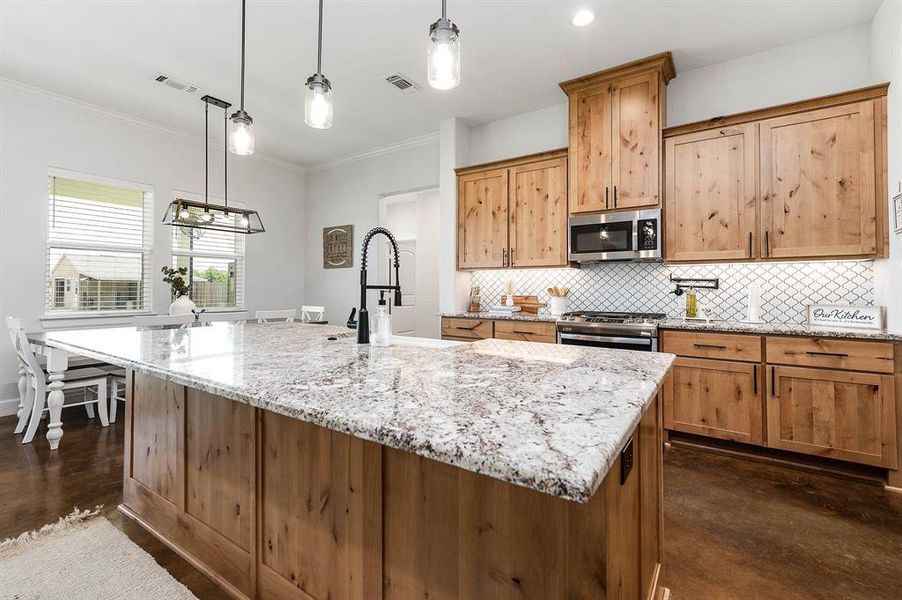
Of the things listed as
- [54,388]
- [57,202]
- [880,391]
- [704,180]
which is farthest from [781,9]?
[57,202]

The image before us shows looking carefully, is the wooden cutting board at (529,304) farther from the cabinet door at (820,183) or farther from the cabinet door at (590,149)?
the cabinet door at (820,183)

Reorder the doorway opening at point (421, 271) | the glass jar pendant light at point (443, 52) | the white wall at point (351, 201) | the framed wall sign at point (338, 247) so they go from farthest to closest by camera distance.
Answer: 1. the doorway opening at point (421, 271)
2. the framed wall sign at point (338, 247)
3. the white wall at point (351, 201)
4. the glass jar pendant light at point (443, 52)

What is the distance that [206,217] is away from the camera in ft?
11.5

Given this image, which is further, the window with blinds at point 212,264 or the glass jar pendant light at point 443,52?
the window with blinds at point 212,264

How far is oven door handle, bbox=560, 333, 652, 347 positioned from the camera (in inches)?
124

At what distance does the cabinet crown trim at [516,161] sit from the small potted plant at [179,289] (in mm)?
3091

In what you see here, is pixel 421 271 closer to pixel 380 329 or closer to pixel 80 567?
pixel 380 329

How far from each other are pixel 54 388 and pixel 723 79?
18.9 feet

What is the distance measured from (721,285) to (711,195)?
750 millimetres

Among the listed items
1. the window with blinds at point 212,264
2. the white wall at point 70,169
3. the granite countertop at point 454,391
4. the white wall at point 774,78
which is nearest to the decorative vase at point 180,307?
the white wall at point 70,169

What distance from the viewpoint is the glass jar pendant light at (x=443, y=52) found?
149 cm

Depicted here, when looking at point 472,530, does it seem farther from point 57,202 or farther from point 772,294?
point 57,202

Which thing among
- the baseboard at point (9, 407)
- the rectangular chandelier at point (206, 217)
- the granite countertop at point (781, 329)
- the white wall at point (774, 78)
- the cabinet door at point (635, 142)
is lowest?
the baseboard at point (9, 407)

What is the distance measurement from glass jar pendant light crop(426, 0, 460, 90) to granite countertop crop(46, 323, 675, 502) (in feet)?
3.40
